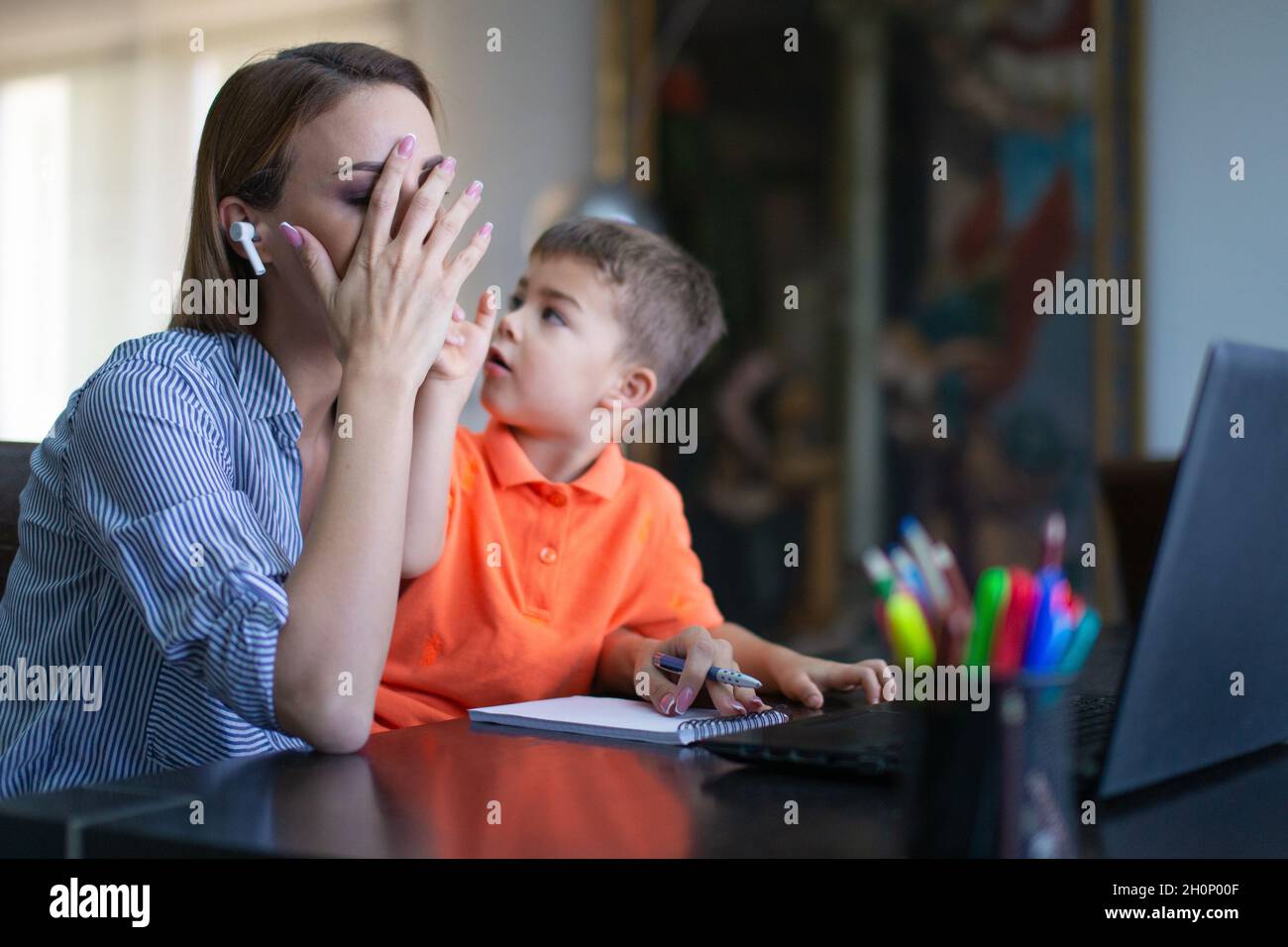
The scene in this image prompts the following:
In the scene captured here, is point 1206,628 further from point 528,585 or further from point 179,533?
point 528,585

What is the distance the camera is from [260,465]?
1.14 metres

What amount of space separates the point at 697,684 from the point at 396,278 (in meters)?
0.42

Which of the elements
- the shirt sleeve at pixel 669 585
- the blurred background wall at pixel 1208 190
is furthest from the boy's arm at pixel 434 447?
the blurred background wall at pixel 1208 190

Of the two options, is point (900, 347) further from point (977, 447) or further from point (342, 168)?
point (342, 168)

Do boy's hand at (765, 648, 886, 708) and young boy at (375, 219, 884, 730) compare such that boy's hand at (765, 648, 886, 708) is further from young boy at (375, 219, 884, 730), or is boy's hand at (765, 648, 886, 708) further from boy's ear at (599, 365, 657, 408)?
boy's ear at (599, 365, 657, 408)

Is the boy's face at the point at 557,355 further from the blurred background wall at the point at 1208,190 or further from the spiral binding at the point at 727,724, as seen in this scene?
Answer: the blurred background wall at the point at 1208,190

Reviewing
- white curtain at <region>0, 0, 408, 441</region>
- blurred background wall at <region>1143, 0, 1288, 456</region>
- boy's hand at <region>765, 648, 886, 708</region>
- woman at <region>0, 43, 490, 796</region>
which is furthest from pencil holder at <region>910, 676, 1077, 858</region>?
white curtain at <region>0, 0, 408, 441</region>

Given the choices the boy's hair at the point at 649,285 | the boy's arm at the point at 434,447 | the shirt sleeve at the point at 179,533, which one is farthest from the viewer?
the boy's hair at the point at 649,285

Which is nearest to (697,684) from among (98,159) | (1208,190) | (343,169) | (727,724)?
(727,724)

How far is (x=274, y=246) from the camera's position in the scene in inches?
47.8

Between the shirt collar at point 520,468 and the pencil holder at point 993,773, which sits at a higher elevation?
the shirt collar at point 520,468

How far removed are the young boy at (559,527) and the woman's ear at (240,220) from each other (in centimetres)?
20

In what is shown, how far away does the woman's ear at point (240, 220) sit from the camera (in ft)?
4.01
